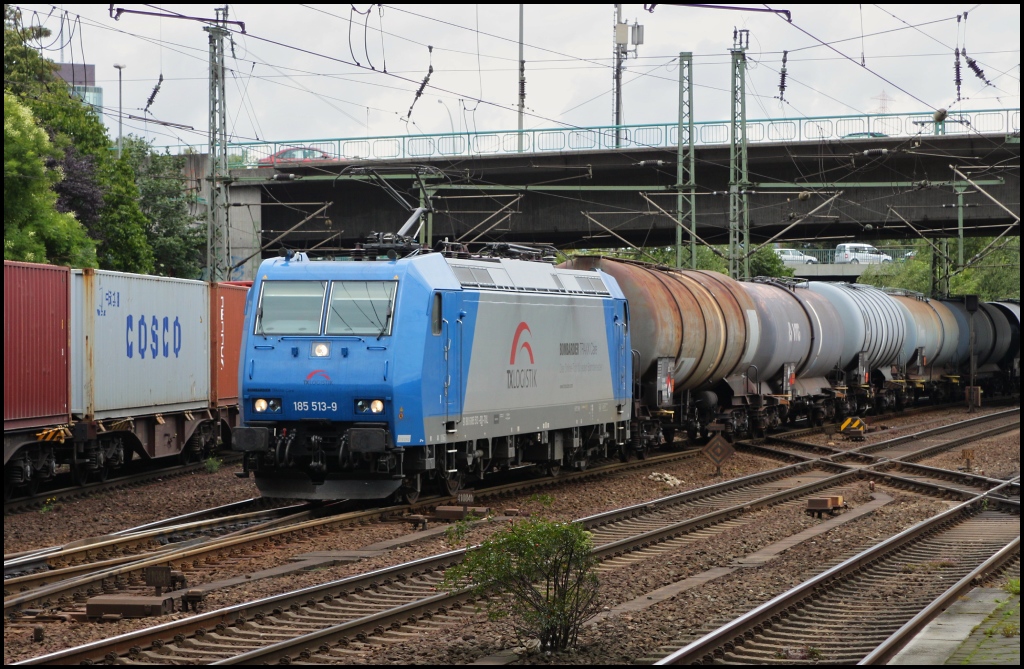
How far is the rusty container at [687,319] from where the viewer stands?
22.1 meters

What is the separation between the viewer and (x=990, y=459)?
81.9ft

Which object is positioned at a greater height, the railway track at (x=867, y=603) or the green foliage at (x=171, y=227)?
the green foliage at (x=171, y=227)

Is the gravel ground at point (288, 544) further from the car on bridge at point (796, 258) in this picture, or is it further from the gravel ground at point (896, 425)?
the car on bridge at point (796, 258)

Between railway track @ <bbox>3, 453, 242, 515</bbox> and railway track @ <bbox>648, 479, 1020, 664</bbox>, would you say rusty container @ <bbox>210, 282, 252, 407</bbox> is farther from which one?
railway track @ <bbox>648, 479, 1020, 664</bbox>

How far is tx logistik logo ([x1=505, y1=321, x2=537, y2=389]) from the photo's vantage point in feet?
58.0

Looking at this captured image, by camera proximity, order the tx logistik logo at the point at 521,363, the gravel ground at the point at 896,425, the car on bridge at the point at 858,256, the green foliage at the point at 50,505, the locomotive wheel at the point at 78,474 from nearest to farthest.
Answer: the green foliage at the point at 50,505
the tx logistik logo at the point at 521,363
the locomotive wheel at the point at 78,474
the gravel ground at the point at 896,425
the car on bridge at the point at 858,256

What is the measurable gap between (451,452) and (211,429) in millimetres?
8456

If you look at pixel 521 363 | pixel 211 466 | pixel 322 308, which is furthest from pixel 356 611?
pixel 211 466

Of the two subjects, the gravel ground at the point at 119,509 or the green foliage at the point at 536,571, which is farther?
the gravel ground at the point at 119,509

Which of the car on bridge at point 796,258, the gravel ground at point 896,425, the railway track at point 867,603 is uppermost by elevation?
the car on bridge at point 796,258

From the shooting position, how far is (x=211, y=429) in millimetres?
23109

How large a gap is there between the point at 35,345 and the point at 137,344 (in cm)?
280

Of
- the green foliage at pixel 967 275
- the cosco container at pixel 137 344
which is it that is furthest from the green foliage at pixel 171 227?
the green foliage at pixel 967 275

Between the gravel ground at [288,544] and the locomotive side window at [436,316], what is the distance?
2532mm
